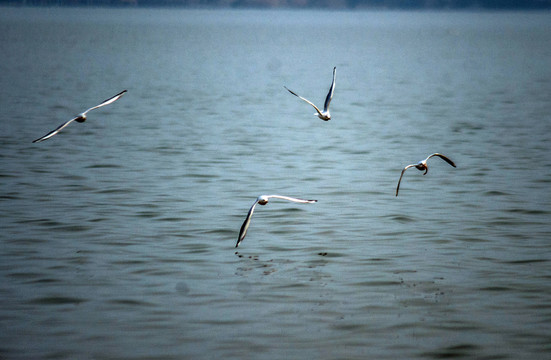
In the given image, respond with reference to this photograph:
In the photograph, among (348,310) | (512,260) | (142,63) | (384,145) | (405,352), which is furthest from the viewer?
(142,63)

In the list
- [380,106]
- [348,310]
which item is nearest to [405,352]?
[348,310]

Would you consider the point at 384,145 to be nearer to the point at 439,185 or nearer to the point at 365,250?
the point at 439,185

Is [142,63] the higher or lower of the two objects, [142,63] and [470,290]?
the lower

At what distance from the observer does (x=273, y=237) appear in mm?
18453

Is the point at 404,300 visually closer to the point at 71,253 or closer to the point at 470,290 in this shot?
the point at 470,290

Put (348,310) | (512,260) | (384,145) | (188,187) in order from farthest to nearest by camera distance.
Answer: (384,145)
(188,187)
(512,260)
(348,310)

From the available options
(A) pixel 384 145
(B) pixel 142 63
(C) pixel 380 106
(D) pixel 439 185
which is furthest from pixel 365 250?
(B) pixel 142 63

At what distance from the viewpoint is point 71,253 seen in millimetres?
17156

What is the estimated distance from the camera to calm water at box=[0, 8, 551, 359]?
13148mm

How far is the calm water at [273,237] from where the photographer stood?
13.1 m

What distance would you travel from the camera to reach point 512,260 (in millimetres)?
16859

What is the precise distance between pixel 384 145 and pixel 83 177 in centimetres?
1278

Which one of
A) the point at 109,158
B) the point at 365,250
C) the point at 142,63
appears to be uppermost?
Answer: the point at 365,250

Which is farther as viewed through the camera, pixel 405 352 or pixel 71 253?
pixel 71 253
